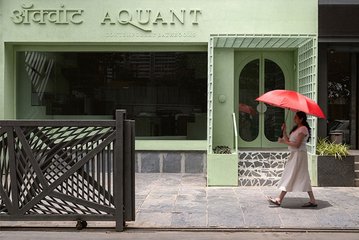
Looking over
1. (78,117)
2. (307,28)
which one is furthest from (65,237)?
(307,28)

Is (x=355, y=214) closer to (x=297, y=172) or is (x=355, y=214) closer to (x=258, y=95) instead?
(x=297, y=172)

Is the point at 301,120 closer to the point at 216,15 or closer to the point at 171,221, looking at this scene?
the point at 171,221

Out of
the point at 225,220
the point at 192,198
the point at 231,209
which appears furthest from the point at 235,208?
the point at 192,198

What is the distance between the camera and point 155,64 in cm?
1119

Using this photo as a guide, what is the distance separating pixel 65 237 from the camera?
548 centimetres

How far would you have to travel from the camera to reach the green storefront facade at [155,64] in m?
10.7

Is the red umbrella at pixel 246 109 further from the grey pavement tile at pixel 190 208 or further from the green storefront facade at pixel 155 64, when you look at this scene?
the grey pavement tile at pixel 190 208

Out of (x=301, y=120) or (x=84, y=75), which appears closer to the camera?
(x=301, y=120)

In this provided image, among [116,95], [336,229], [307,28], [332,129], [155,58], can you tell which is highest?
[307,28]

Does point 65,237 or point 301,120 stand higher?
point 301,120

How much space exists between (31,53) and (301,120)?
8.04m

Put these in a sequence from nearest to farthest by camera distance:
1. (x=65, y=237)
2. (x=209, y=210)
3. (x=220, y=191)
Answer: (x=65, y=237) < (x=209, y=210) < (x=220, y=191)

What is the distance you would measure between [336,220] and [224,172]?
3.25 m

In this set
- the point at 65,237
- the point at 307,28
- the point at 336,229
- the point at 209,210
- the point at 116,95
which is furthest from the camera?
the point at 116,95
